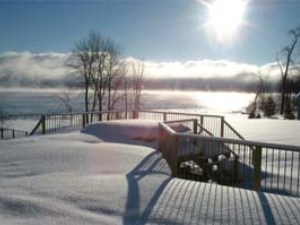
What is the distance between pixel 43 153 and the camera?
8953 mm

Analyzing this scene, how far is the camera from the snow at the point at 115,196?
17.1 feet

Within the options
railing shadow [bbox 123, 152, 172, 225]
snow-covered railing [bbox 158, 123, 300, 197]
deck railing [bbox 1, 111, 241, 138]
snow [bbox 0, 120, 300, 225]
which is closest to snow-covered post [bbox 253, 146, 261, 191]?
snow [bbox 0, 120, 300, 225]

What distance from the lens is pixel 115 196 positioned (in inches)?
236

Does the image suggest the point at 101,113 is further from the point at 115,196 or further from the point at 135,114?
the point at 115,196

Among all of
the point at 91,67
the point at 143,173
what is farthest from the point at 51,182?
the point at 91,67

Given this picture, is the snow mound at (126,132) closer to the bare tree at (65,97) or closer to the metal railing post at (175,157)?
the metal railing post at (175,157)

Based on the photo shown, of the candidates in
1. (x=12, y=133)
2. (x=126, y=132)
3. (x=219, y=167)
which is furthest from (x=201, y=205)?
(x=12, y=133)

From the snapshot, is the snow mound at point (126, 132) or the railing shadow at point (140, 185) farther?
the snow mound at point (126, 132)

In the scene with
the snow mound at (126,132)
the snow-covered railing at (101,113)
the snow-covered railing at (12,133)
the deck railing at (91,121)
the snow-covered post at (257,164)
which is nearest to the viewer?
the snow-covered post at (257,164)

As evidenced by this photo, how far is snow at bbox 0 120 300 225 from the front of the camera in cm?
520

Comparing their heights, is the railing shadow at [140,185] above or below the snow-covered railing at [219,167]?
above

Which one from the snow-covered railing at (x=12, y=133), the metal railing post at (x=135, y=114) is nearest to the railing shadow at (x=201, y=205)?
the snow-covered railing at (x=12, y=133)

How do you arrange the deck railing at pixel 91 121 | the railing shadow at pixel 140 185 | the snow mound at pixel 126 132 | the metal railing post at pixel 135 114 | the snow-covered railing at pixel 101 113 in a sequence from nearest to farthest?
1. the railing shadow at pixel 140 185
2. the snow mound at pixel 126 132
3. the snow-covered railing at pixel 101 113
4. the deck railing at pixel 91 121
5. the metal railing post at pixel 135 114

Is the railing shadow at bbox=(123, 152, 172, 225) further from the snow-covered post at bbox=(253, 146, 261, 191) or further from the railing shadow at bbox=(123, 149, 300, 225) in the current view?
the snow-covered post at bbox=(253, 146, 261, 191)
